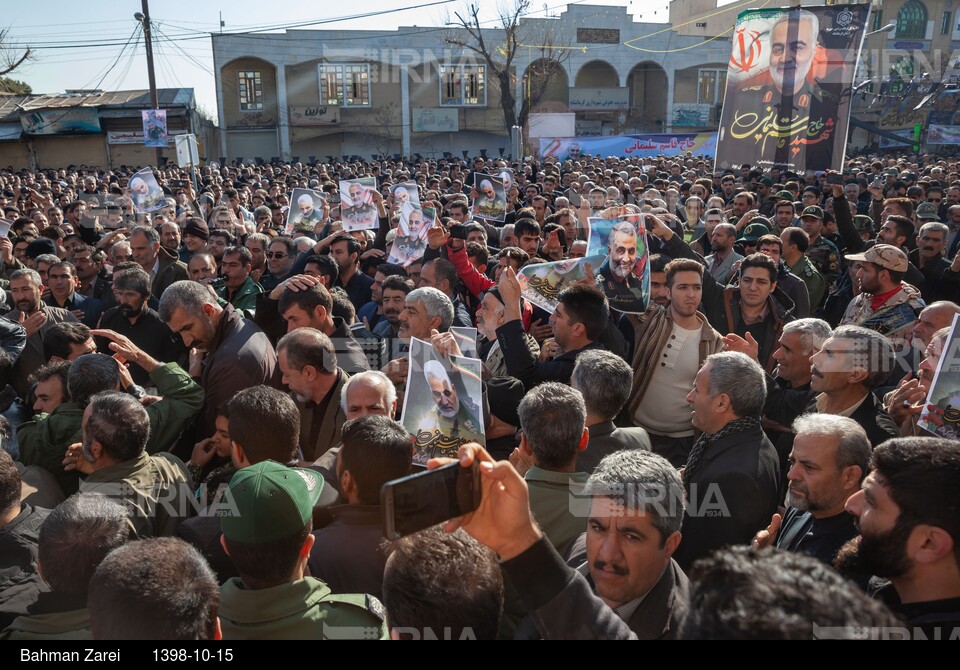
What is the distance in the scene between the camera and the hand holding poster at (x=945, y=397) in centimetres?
297

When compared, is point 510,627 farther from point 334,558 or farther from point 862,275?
point 862,275

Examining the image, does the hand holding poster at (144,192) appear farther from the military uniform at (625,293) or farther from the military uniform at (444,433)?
the military uniform at (444,433)

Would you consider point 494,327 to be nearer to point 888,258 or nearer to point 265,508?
point 265,508

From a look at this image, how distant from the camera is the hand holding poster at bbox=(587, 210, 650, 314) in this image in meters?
4.60

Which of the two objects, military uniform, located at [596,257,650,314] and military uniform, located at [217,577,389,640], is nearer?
military uniform, located at [217,577,389,640]

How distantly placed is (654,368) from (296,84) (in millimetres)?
44227

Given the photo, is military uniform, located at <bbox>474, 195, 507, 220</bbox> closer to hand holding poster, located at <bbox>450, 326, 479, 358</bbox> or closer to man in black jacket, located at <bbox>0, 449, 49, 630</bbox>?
hand holding poster, located at <bbox>450, 326, 479, 358</bbox>

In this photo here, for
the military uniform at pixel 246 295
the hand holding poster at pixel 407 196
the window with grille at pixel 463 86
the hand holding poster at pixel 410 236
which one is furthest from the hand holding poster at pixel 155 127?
the window with grille at pixel 463 86

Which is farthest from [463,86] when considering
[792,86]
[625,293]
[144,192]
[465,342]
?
[465,342]

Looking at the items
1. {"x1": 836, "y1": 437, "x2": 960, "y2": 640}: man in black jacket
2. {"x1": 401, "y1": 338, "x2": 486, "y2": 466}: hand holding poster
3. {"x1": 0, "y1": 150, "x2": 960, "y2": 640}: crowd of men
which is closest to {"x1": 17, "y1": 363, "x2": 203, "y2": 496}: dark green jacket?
{"x1": 0, "y1": 150, "x2": 960, "y2": 640}: crowd of men

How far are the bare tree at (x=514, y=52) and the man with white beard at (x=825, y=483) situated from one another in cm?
3877

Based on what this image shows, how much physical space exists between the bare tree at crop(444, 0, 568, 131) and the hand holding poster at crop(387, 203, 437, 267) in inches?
1334

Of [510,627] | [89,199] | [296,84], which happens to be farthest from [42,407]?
[296,84]
